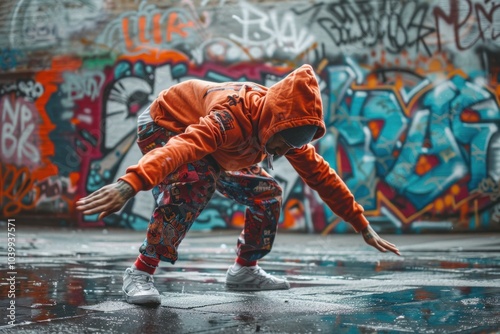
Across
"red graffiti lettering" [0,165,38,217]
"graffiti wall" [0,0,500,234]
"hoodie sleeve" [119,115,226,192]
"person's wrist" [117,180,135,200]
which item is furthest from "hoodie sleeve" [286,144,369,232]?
"red graffiti lettering" [0,165,38,217]

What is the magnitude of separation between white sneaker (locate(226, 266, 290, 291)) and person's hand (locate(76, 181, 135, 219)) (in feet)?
5.68

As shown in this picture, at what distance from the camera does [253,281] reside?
4.92m

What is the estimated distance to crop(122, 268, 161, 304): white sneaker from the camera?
4016mm

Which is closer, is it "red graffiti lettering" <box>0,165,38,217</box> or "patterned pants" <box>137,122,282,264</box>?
"patterned pants" <box>137,122,282,264</box>

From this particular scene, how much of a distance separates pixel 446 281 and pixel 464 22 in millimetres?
7178

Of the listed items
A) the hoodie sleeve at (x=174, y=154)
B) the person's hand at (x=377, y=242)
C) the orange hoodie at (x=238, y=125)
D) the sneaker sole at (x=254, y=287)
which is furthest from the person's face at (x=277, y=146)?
the sneaker sole at (x=254, y=287)

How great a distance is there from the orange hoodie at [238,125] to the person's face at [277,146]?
1.6 inches

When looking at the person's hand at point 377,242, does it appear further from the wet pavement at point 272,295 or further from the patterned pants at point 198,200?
the patterned pants at point 198,200

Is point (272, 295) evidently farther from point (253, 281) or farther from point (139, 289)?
point (139, 289)

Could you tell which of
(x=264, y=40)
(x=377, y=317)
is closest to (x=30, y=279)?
(x=377, y=317)

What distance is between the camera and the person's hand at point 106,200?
3217mm

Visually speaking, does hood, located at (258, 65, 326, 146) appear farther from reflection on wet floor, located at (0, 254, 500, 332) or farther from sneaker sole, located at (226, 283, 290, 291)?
sneaker sole, located at (226, 283, 290, 291)

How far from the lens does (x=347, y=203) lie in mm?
4637

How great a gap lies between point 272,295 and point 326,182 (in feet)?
2.42
